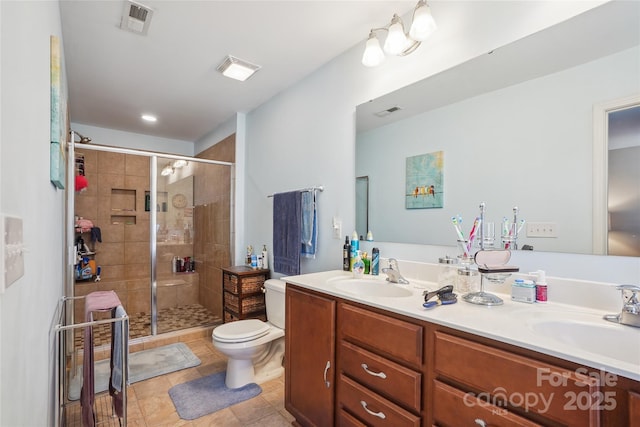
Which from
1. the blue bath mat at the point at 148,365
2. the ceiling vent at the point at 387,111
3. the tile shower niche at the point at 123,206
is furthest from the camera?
the tile shower niche at the point at 123,206

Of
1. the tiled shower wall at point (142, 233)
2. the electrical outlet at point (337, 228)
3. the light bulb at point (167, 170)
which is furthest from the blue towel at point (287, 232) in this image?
the light bulb at point (167, 170)

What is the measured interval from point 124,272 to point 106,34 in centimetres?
277

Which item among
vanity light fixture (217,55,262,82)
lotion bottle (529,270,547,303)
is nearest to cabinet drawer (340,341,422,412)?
lotion bottle (529,270,547,303)

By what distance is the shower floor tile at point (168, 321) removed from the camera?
3.07 m

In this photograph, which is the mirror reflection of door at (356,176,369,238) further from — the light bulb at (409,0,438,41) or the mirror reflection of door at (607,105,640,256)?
the mirror reflection of door at (607,105,640,256)

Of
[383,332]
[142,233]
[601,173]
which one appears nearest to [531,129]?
[601,173]

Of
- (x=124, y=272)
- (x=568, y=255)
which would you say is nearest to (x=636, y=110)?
(x=568, y=255)

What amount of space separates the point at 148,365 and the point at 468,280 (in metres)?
2.60

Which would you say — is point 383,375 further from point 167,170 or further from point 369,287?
point 167,170

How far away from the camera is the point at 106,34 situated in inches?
77.5

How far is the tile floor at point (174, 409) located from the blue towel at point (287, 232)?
867 millimetres

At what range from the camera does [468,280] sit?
135 cm

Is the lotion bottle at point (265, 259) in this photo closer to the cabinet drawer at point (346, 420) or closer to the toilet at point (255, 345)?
the toilet at point (255, 345)

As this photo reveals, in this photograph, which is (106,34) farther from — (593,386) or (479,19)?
(593,386)
